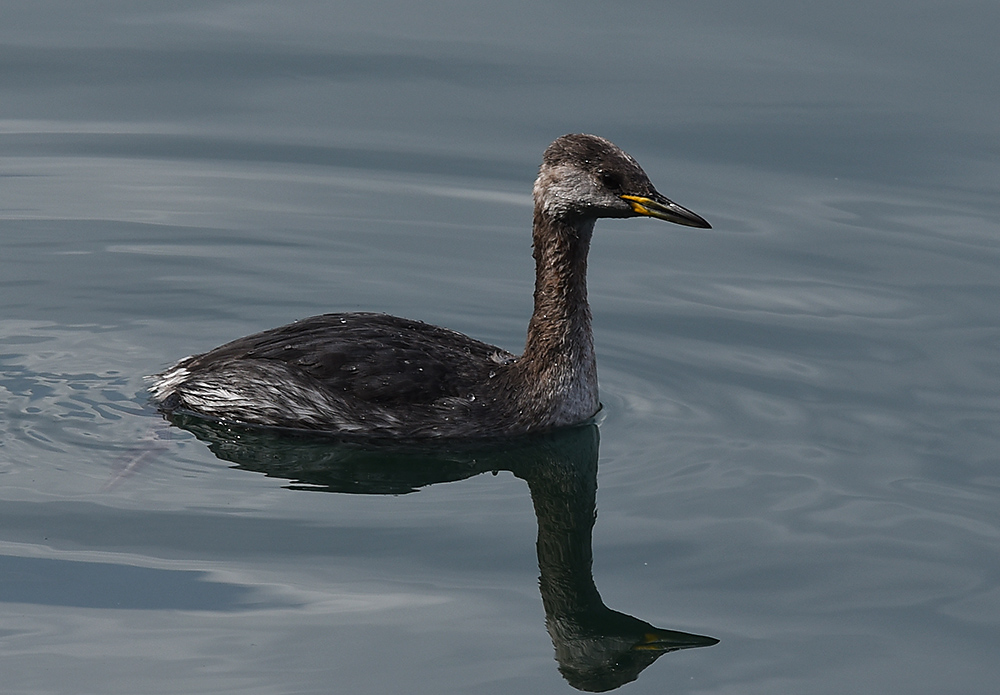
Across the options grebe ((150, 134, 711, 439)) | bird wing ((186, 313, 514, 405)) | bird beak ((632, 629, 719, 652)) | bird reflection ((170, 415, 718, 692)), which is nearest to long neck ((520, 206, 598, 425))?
grebe ((150, 134, 711, 439))

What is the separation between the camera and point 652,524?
359 inches

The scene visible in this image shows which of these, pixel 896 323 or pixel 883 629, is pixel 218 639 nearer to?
pixel 883 629

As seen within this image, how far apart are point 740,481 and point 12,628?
3.94m

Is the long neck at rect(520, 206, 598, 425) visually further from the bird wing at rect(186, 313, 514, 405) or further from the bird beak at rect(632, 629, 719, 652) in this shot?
the bird beak at rect(632, 629, 719, 652)

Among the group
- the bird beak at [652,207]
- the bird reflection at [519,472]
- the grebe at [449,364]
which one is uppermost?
the bird beak at [652,207]

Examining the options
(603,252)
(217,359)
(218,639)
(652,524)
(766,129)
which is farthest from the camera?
(766,129)

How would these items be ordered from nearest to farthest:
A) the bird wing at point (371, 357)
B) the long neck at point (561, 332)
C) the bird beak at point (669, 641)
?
1. the bird beak at point (669, 641)
2. the bird wing at point (371, 357)
3. the long neck at point (561, 332)

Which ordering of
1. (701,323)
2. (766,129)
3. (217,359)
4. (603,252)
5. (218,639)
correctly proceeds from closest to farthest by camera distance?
(218,639) → (217,359) → (701,323) → (603,252) → (766,129)

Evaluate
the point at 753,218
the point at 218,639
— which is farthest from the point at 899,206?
the point at 218,639

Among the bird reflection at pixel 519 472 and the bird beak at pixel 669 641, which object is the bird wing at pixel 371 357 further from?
the bird beak at pixel 669 641

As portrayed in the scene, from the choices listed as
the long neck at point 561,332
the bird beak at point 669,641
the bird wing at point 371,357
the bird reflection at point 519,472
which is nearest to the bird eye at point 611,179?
the long neck at point 561,332

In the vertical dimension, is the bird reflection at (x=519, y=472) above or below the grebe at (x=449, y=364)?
below

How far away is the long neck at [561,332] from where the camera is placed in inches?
399

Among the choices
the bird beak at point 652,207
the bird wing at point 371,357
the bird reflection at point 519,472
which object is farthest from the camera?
the bird wing at point 371,357
